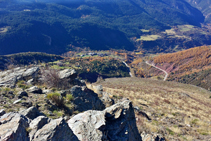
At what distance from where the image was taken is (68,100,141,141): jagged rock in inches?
248

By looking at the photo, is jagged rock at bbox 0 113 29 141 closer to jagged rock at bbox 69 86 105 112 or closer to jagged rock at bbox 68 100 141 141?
jagged rock at bbox 68 100 141 141

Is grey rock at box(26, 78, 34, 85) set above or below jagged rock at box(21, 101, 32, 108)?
below

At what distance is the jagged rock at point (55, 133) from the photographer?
5215 mm

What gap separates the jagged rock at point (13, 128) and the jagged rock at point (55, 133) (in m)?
0.53

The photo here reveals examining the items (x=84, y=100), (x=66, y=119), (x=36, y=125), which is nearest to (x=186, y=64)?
(x=84, y=100)

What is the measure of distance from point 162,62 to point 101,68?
86907 millimetres

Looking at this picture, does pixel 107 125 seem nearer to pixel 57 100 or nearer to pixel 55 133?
pixel 55 133

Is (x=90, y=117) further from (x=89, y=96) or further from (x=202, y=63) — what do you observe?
(x=202, y=63)

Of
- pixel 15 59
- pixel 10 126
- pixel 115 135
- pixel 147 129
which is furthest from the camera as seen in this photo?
pixel 15 59

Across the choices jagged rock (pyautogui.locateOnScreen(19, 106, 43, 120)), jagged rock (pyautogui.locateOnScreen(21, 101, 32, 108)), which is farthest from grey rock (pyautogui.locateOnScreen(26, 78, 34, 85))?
jagged rock (pyautogui.locateOnScreen(19, 106, 43, 120))

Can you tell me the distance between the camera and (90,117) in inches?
291

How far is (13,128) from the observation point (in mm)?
5145

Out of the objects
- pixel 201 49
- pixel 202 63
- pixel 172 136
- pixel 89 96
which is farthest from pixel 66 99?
pixel 201 49

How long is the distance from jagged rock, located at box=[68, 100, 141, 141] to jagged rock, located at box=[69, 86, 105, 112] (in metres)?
3.25
